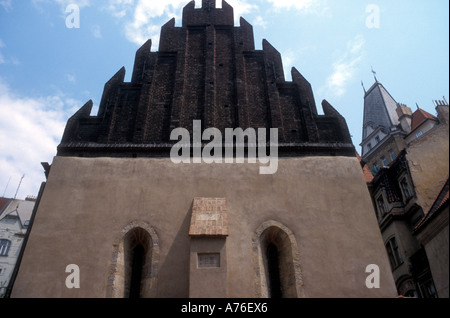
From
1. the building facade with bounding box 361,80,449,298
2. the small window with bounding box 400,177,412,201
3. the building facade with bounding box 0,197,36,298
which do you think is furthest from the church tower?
the building facade with bounding box 0,197,36,298

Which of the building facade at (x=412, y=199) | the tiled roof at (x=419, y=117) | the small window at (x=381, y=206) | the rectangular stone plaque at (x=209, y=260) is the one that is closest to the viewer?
the rectangular stone plaque at (x=209, y=260)

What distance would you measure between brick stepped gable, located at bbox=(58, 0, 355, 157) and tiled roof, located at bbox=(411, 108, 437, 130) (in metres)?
23.3

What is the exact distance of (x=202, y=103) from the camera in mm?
10133

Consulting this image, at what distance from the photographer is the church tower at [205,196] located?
722cm

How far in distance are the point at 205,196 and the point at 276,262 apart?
2518 mm

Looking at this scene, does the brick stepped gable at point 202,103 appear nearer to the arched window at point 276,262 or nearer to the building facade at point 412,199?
the arched window at point 276,262

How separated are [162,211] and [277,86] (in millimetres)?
5657

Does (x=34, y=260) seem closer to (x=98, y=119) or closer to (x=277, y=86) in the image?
(x=98, y=119)

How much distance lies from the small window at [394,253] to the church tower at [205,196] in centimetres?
985

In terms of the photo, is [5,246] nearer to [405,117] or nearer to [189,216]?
[189,216]

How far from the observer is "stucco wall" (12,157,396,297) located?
721cm

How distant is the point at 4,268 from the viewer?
28969 millimetres

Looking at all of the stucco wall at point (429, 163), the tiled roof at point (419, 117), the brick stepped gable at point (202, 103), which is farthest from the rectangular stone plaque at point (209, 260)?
the tiled roof at point (419, 117)

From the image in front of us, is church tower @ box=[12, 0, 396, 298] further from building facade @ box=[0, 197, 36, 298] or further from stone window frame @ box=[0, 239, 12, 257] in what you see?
stone window frame @ box=[0, 239, 12, 257]
